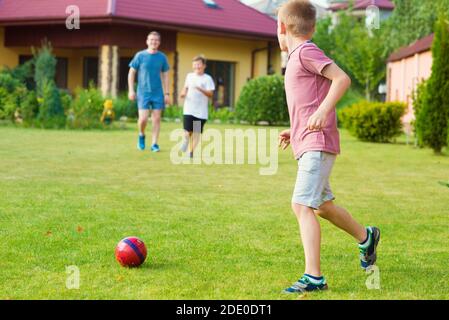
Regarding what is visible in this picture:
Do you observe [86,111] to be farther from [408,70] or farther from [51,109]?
[408,70]

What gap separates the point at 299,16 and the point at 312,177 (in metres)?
0.96

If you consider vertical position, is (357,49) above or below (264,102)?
above

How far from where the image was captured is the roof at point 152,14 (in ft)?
99.6

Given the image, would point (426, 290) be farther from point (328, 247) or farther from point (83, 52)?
point (83, 52)

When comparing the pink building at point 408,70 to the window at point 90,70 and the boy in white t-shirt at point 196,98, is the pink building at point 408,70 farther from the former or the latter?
the boy in white t-shirt at point 196,98

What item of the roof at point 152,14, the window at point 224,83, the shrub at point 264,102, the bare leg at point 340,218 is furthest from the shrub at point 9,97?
the bare leg at point 340,218

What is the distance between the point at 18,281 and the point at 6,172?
6.25 meters

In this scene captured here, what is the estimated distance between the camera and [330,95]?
4863mm

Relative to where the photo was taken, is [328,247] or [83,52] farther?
[83,52]

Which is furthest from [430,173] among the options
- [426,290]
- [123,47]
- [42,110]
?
[123,47]

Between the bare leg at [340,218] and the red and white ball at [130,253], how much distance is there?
1.16m

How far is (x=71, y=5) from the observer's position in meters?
31.3

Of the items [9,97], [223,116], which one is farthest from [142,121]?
[223,116]

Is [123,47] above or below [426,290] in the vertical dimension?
above
